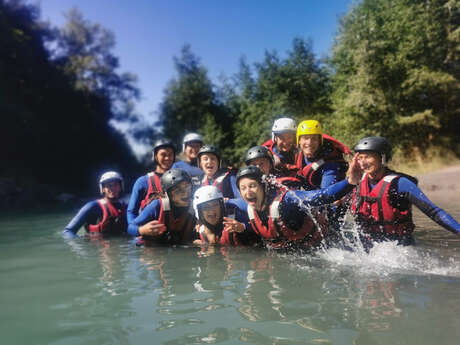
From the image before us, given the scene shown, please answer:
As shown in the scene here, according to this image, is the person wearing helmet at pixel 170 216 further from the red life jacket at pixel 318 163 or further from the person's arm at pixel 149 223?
the red life jacket at pixel 318 163

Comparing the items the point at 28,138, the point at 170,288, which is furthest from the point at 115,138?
the point at 170,288

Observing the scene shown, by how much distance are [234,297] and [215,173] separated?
375 centimetres

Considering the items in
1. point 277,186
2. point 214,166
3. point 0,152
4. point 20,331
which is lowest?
point 20,331

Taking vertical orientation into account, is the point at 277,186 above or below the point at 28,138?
below

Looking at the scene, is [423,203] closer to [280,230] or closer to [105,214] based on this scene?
[280,230]

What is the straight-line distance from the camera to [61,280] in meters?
4.72

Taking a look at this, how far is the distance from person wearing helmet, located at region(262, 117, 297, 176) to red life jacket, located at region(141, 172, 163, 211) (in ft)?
8.08

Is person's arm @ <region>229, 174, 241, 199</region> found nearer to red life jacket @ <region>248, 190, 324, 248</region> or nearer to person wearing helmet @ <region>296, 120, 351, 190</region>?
red life jacket @ <region>248, 190, 324, 248</region>

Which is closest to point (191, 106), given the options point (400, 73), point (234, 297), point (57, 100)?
point (57, 100)

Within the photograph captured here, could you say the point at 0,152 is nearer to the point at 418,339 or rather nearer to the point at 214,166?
the point at 214,166

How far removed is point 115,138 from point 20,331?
4131 centimetres

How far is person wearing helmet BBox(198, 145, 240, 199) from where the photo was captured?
701cm

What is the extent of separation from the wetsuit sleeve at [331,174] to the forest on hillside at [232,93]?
17.3 m

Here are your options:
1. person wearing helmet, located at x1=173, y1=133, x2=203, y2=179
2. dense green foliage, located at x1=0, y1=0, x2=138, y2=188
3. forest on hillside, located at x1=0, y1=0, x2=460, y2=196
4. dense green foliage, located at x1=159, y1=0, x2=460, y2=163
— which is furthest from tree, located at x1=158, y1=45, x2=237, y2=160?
person wearing helmet, located at x1=173, y1=133, x2=203, y2=179
